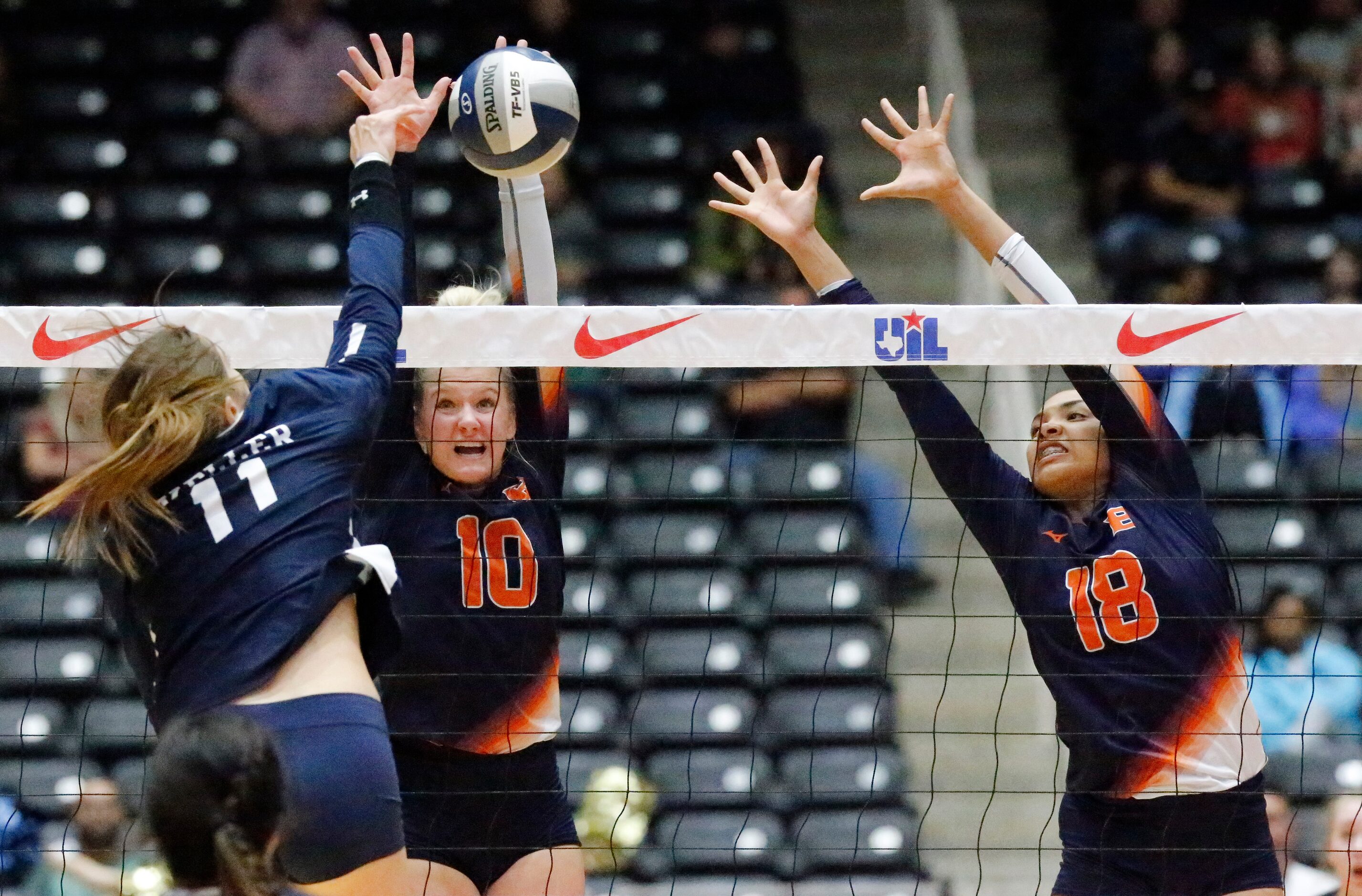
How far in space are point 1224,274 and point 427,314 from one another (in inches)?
229

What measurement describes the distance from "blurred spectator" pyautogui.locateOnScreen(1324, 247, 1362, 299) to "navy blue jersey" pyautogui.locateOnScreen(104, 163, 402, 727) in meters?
6.35

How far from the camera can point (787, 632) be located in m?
7.66

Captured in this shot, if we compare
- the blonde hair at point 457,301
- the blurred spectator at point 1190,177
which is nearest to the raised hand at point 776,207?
the blonde hair at point 457,301

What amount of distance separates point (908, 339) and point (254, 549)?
174 cm

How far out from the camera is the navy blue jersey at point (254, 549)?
3.10m

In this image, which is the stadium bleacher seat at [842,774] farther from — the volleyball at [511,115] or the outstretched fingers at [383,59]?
the outstretched fingers at [383,59]

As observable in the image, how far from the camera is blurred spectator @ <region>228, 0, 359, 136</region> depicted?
370 inches

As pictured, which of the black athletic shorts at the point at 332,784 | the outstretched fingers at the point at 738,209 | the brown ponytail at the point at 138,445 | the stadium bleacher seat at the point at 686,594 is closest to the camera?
the black athletic shorts at the point at 332,784

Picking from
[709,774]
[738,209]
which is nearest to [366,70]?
[738,209]

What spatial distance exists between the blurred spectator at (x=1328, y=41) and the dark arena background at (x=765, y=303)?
22 millimetres

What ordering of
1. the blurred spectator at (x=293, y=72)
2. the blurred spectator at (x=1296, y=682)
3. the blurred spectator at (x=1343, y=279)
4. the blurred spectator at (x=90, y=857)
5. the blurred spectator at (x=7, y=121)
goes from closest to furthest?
the blurred spectator at (x=90, y=857)
the blurred spectator at (x=1296, y=682)
the blurred spectator at (x=1343, y=279)
the blurred spectator at (x=293, y=72)
the blurred spectator at (x=7, y=121)

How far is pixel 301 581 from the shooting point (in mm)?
3148

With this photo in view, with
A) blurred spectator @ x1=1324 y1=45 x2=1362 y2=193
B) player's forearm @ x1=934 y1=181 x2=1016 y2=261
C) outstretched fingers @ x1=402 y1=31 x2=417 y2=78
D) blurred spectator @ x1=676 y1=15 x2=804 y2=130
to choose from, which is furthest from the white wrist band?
blurred spectator @ x1=1324 y1=45 x2=1362 y2=193

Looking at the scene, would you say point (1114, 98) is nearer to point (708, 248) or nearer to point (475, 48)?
point (708, 248)
